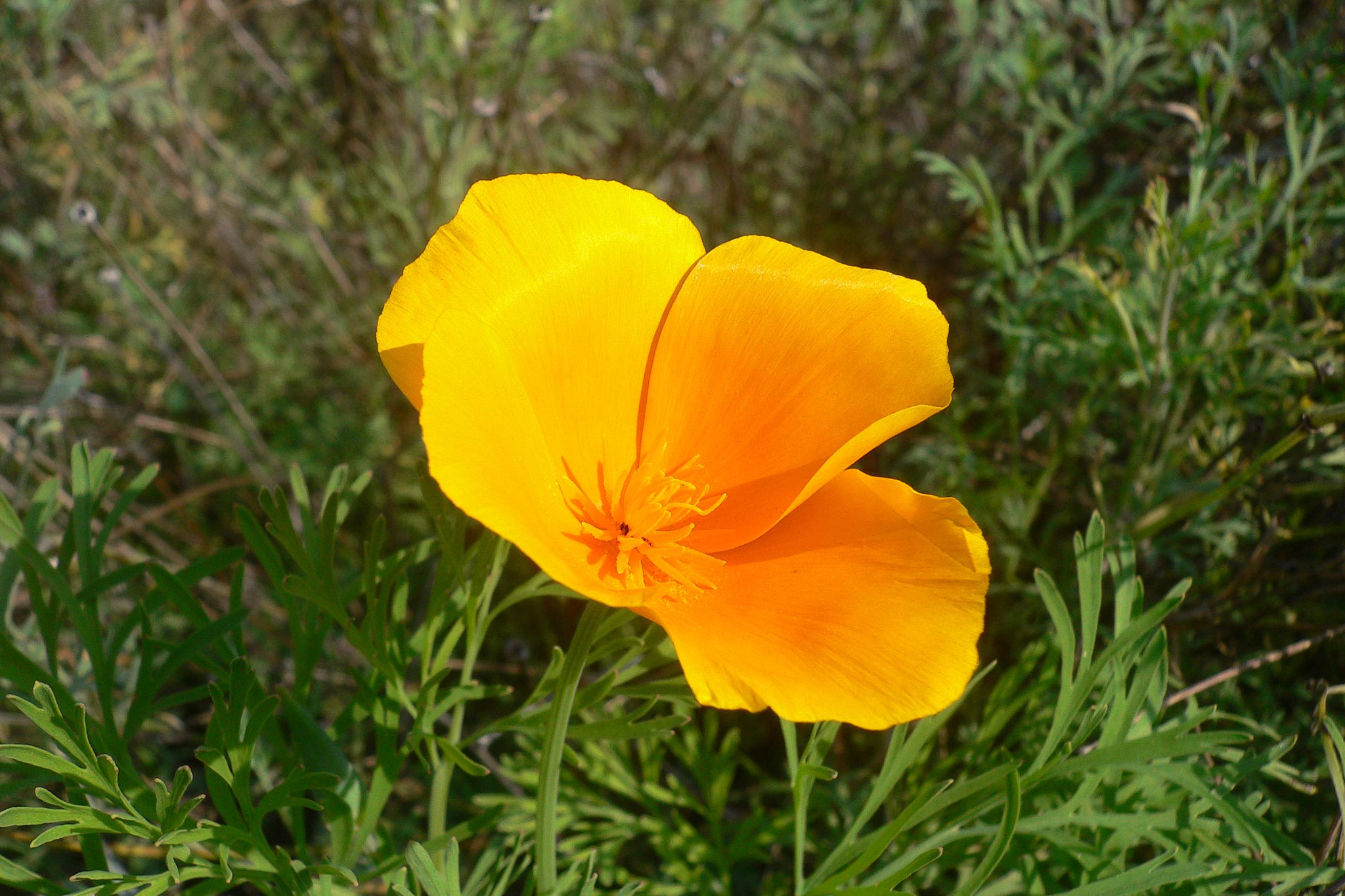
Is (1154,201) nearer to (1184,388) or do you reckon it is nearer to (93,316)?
(1184,388)

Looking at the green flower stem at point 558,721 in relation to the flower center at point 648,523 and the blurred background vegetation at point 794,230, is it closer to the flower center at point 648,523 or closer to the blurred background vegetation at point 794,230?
the flower center at point 648,523

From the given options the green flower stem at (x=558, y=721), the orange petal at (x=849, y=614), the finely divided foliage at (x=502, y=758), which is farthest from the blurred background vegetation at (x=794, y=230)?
the green flower stem at (x=558, y=721)

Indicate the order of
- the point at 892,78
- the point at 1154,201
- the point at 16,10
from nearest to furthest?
the point at 1154,201 → the point at 16,10 → the point at 892,78

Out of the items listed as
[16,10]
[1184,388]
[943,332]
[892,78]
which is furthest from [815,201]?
[16,10]

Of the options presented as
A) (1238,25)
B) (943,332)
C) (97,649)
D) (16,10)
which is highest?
(16,10)

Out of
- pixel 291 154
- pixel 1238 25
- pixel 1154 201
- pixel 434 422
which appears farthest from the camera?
pixel 291 154

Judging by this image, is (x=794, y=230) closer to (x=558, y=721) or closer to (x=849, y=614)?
(x=849, y=614)

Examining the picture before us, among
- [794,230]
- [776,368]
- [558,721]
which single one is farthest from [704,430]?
[794,230]
